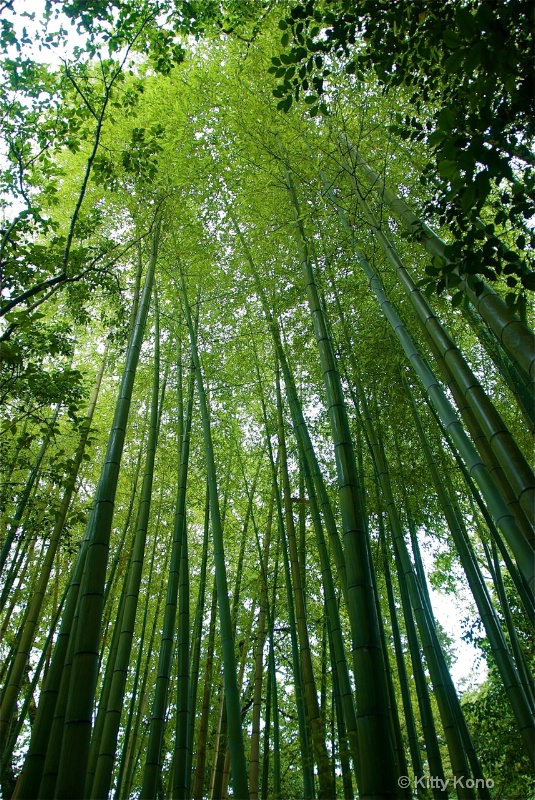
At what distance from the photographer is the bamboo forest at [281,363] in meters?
1.83

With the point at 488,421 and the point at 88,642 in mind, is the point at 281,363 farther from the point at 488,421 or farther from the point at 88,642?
the point at 88,642

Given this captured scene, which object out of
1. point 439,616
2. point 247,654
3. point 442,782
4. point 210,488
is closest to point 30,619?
point 210,488

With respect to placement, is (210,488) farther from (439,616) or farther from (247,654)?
(439,616)

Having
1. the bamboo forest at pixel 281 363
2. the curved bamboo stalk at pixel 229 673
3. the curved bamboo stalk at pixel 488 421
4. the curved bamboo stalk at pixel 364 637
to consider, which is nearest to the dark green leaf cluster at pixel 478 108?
the bamboo forest at pixel 281 363

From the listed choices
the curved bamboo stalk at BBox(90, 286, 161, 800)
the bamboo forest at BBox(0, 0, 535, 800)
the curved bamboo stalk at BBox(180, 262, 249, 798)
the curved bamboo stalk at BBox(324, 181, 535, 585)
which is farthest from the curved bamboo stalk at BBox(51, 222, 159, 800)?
the curved bamboo stalk at BBox(324, 181, 535, 585)

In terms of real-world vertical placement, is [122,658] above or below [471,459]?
below

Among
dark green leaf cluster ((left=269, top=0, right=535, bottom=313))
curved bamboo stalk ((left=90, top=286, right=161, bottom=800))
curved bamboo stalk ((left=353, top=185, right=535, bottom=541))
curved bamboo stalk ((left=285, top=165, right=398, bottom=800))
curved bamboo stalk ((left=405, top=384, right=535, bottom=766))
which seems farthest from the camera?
curved bamboo stalk ((left=405, top=384, right=535, bottom=766))

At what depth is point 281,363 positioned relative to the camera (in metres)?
4.24

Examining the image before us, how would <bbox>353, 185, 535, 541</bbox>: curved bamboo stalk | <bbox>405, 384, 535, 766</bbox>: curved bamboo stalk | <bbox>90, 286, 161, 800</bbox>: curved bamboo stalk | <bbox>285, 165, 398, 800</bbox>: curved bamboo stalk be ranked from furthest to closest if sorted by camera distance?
<bbox>405, 384, 535, 766</bbox>: curved bamboo stalk, <bbox>90, 286, 161, 800</bbox>: curved bamboo stalk, <bbox>353, 185, 535, 541</bbox>: curved bamboo stalk, <bbox>285, 165, 398, 800</bbox>: curved bamboo stalk

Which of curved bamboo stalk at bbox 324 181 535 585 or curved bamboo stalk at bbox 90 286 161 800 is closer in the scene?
curved bamboo stalk at bbox 324 181 535 585

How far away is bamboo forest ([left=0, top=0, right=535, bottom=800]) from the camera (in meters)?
1.83

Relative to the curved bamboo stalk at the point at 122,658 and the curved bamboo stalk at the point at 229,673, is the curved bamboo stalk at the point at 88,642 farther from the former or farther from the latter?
the curved bamboo stalk at the point at 229,673

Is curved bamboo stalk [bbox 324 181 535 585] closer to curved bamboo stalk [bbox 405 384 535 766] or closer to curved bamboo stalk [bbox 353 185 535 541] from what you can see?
curved bamboo stalk [bbox 353 185 535 541]

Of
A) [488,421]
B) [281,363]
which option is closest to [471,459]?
[488,421]
